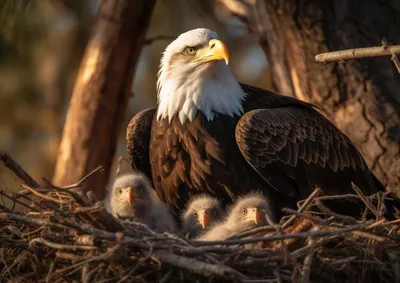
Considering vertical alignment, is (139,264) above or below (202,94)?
below

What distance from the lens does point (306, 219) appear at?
228 inches

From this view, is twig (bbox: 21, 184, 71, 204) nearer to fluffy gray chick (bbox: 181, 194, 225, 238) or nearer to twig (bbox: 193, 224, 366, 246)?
twig (bbox: 193, 224, 366, 246)

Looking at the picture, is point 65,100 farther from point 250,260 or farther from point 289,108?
point 250,260

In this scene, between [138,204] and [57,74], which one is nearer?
[138,204]

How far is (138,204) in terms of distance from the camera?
7137 mm

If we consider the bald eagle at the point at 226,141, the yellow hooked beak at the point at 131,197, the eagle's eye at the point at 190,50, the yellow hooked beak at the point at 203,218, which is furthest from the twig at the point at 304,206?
the eagle's eye at the point at 190,50

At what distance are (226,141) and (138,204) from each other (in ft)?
2.51

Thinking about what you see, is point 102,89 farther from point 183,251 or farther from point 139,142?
point 183,251

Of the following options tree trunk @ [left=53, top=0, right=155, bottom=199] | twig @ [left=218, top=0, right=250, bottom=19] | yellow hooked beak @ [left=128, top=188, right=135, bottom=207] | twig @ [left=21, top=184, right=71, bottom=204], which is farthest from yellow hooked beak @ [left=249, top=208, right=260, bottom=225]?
twig @ [left=218, top=0, right=250, bottom=19]

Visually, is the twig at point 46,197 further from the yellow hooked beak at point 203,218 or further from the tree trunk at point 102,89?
the tree trunk at point 102,89

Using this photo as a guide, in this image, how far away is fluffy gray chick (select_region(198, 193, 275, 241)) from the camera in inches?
257

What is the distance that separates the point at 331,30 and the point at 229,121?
1.54m

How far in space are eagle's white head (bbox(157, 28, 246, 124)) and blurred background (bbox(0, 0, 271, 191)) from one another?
24.2 ft

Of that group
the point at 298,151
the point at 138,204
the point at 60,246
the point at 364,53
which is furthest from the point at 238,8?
the point at 60,246
